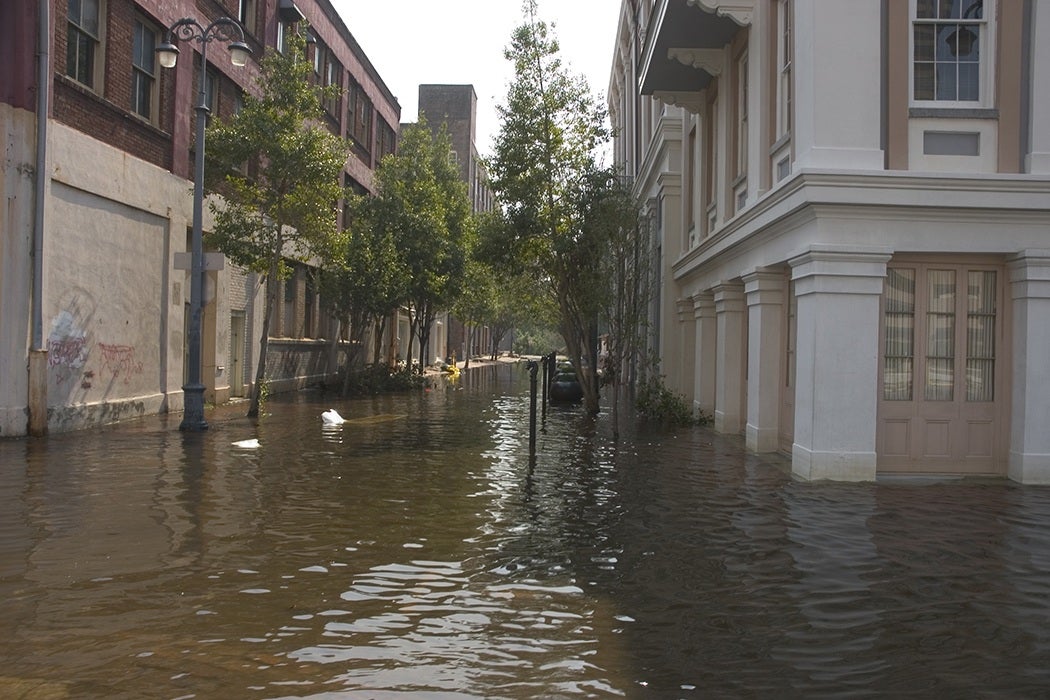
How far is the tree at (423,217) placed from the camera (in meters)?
27.7

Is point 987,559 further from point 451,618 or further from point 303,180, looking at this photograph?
point 303,180

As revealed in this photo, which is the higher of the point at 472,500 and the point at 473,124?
the point at 473,124

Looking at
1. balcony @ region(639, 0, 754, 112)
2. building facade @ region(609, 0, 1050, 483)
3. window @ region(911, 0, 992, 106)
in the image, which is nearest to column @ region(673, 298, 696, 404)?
balcony @ region(639, 0, 754, 112)

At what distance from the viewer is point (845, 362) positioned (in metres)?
10.1

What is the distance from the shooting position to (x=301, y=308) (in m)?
27.8

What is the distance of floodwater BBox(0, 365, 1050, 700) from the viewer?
4.43m

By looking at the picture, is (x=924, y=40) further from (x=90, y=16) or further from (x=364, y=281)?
(x=364, y=281)

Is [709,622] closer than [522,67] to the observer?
Yes

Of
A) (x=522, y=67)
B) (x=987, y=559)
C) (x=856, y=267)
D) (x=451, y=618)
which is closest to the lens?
(x=451, y=618)

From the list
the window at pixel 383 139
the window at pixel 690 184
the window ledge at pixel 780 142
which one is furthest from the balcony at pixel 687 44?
the window at pixel 383 139

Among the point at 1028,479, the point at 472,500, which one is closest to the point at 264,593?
the point at 472,500

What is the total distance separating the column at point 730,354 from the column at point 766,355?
2.29m

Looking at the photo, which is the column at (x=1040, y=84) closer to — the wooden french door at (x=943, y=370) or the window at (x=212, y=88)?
the wooden french door at (x=943, y=370)

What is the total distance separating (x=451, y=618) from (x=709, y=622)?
5.02ft
